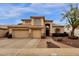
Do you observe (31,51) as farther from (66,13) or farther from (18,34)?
(66,13)

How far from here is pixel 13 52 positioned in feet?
26.5

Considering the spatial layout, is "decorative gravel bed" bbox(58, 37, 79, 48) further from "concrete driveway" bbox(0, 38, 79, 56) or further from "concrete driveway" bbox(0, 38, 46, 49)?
"concrete driveway" bbox(0, 38, 46, 49)

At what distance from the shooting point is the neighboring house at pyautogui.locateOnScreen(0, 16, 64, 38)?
8188 millimetres

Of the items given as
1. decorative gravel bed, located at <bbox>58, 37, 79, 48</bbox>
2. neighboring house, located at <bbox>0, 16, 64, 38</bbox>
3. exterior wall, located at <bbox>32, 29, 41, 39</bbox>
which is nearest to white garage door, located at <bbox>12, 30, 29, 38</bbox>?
neighboring house, located at <bbox>0, 16, 64, 38</bbox>

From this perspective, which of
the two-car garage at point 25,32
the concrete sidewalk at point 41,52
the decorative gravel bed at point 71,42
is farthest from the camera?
the two-car garage at point 25,32

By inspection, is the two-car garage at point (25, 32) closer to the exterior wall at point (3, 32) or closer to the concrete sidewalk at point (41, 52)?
the exterior wall at point (3, 32)

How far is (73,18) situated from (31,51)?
51.4 inches

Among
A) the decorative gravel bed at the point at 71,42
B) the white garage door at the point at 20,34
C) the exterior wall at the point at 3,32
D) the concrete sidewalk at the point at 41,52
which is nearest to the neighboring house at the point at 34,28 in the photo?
the white garage door at the point at 20,34

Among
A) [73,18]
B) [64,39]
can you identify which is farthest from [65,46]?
[73,18]

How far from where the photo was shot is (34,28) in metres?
8.48

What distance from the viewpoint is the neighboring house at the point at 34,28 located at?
8.19m

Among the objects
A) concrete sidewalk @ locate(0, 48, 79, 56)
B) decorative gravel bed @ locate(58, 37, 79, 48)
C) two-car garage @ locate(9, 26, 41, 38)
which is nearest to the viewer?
concrete sidewalk @ locate(0, 48, 79, 56)

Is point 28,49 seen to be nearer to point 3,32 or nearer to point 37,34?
point 37,34

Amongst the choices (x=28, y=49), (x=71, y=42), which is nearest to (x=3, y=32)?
(x=28, y=49)
